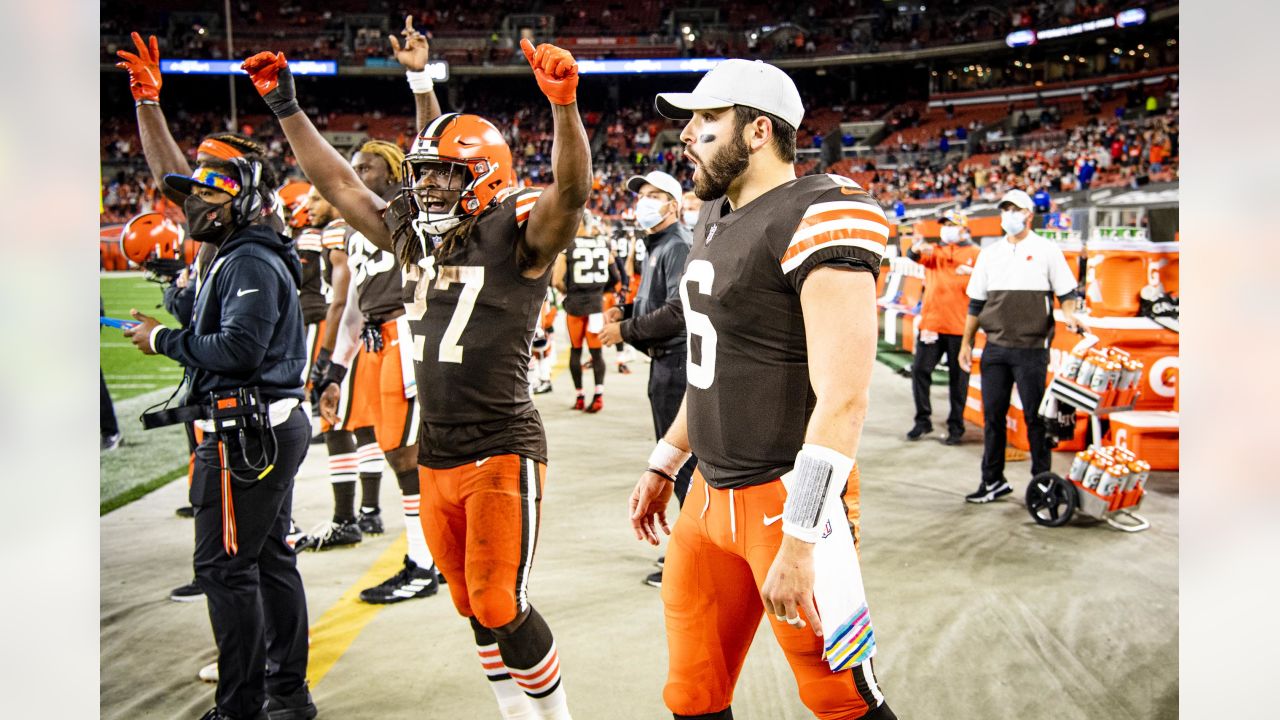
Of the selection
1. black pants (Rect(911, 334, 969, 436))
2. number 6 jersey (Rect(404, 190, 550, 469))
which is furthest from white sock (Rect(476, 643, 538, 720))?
black pants (Rect(911, 334, 969, 436))

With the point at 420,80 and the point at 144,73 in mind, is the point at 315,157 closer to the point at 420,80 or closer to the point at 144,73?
the point at 420,80

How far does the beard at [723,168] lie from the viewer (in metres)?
2.42

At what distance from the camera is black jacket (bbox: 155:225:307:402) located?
10.8ft

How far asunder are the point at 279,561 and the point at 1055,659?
3214 mm

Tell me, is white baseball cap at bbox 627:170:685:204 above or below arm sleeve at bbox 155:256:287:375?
above

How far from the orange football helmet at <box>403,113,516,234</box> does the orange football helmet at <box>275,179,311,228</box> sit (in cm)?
407

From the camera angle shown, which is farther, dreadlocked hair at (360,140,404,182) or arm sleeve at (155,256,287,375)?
dreadlocked hair at (360,140,404,182)

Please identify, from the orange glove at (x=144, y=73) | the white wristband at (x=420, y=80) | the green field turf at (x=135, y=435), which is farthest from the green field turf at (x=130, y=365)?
the white wristband at (x=420, y=80)

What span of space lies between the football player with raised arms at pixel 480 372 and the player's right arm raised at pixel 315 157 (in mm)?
72

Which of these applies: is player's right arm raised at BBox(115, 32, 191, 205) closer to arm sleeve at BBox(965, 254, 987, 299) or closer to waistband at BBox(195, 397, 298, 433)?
waistband at BBox(195, 397, 298, 433)

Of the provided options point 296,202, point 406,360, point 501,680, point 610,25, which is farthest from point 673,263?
point 610,25

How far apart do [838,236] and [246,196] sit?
2.36 metres

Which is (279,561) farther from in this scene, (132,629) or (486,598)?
(132,629)

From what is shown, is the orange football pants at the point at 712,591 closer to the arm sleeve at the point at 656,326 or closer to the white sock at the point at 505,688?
the white sock at the point at 505,688
